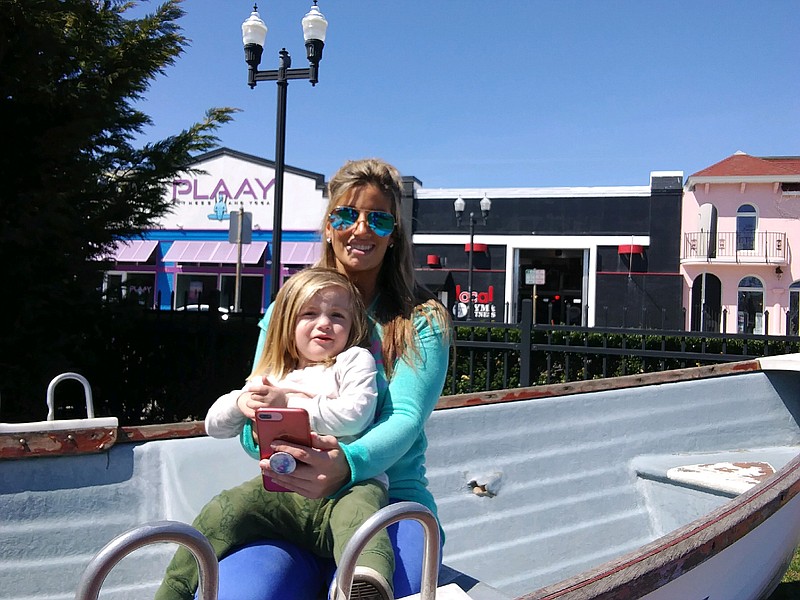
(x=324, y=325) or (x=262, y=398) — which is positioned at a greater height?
(x=324, y=325)

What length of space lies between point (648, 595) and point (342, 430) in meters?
0.79

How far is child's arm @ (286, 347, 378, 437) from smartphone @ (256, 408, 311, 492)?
85mm

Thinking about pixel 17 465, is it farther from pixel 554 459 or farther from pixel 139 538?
pixel 554 459

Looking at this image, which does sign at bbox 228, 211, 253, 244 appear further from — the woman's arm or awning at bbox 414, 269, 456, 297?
awning at bbox 414, 269, 456, 297

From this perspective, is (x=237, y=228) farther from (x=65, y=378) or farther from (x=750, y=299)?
(x=750, y=299)

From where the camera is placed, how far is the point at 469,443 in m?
3.27

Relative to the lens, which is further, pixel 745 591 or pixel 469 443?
pixel 469 443

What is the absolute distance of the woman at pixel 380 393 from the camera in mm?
1507

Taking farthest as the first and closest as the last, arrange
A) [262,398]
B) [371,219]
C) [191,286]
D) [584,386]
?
[191,286] → [584,386] → [371,219] → [262,398]

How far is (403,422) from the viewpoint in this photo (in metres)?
1.63

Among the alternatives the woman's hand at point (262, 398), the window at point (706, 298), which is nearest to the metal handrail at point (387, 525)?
the woman's hand at point (262, 398)

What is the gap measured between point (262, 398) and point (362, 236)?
565 mm

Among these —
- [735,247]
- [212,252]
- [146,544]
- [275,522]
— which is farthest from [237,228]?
[735,247]

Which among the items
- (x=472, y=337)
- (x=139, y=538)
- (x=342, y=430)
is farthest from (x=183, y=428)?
(x=472, y=337)
